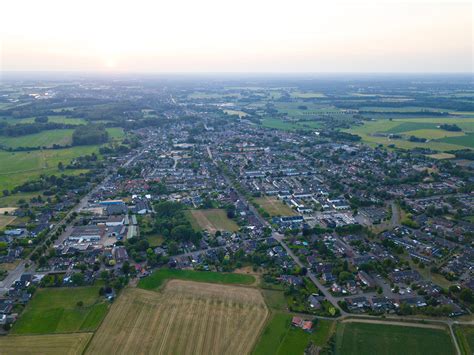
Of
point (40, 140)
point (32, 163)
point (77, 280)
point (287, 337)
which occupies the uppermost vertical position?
point (287, 337)

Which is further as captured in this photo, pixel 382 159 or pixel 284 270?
pixel 382 159

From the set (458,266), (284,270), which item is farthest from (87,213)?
(458,266)

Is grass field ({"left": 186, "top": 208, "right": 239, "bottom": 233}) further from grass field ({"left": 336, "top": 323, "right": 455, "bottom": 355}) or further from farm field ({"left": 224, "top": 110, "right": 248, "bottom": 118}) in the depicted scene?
A: farm field ({"left": 224, "top": 110, "right": 248, "bottom": 118})

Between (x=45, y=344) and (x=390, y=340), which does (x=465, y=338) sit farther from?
(x=45, y=344)

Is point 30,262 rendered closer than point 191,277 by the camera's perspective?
No

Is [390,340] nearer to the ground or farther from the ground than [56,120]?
farther from the ground

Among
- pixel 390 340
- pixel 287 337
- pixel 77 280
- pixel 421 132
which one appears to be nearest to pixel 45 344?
pixel 77 280

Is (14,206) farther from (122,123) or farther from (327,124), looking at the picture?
(327,124)
